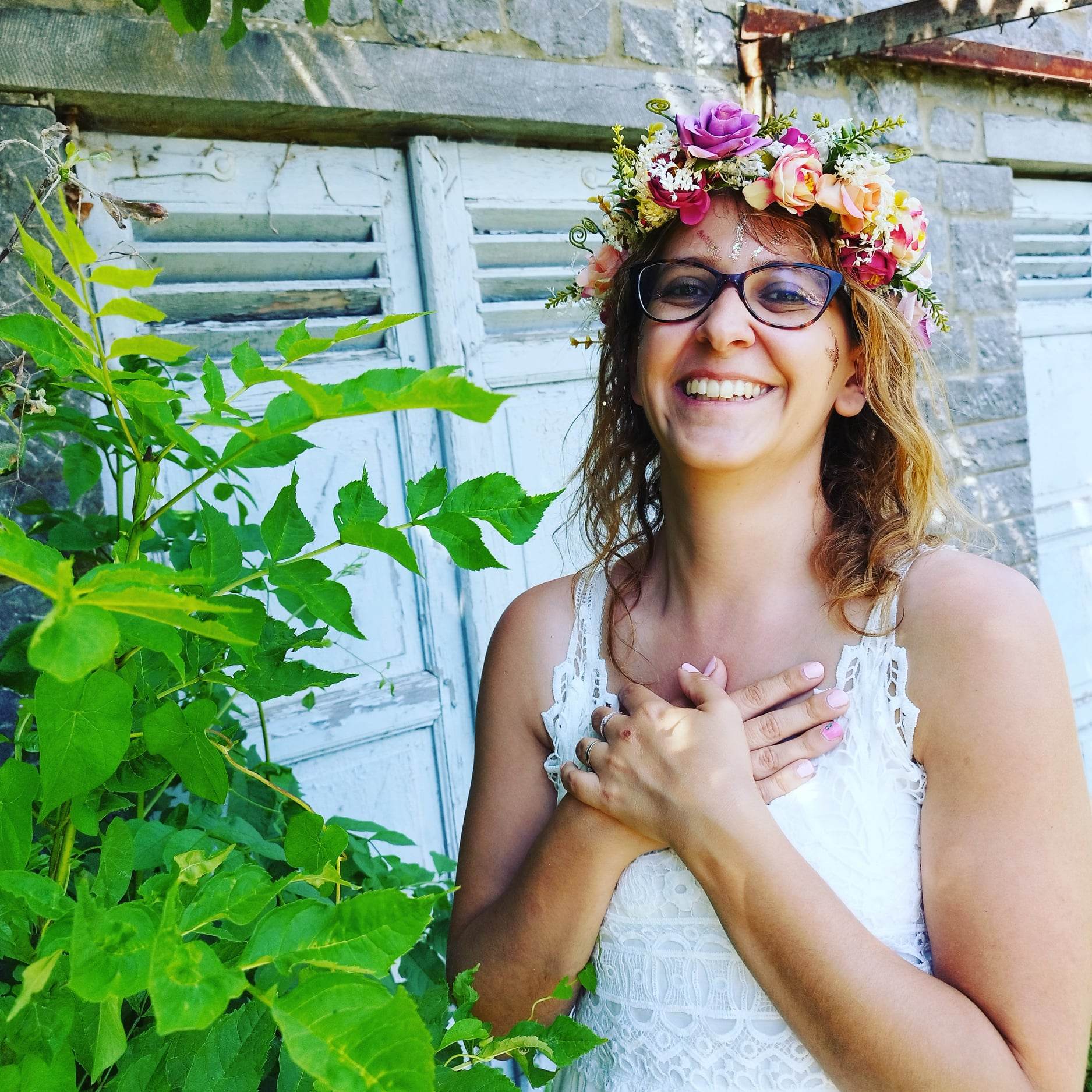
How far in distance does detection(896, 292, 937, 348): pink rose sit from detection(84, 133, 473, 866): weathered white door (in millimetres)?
1485

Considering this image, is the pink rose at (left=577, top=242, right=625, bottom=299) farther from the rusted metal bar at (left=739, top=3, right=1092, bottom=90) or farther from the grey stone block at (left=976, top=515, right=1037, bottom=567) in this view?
the grey stone block at (left=976, top=515, right=1037, bottom=567)

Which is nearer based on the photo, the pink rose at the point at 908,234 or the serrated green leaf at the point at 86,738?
the serrated green leaf at the point at 86,738

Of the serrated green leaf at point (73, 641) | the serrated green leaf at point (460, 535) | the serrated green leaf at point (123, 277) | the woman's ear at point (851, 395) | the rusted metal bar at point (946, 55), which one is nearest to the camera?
the serrated green leaf at point (73, 641)

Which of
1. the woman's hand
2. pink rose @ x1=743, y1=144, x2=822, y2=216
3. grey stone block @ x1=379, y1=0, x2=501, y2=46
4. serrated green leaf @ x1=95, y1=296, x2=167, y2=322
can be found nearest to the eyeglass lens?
pink rose @ x1=743, y1=144, x2=822, y2=216

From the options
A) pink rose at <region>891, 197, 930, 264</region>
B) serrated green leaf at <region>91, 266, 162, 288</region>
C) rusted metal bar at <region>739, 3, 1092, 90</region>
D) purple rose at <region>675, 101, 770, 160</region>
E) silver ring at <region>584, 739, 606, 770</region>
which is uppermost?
rusted metal bar at <region>739, 3, 1092, 90</region>

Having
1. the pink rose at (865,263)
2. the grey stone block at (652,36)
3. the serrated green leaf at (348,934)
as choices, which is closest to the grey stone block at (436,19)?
the grey stone block at (652,36)

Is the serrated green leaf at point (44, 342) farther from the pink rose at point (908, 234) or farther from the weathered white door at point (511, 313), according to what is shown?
the weathered white door at point (511, 313)

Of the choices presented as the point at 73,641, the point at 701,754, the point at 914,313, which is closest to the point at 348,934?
the point at 73,641

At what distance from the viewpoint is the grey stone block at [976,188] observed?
391 cm

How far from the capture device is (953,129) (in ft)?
13.0

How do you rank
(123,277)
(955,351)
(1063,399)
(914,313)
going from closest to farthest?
(123,277) → (914,313) → (955,351) → (1063,399)

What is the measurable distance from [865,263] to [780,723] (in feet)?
2.39

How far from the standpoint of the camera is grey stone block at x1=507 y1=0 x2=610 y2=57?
2908mm

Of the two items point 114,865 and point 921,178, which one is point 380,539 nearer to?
point 114,865
